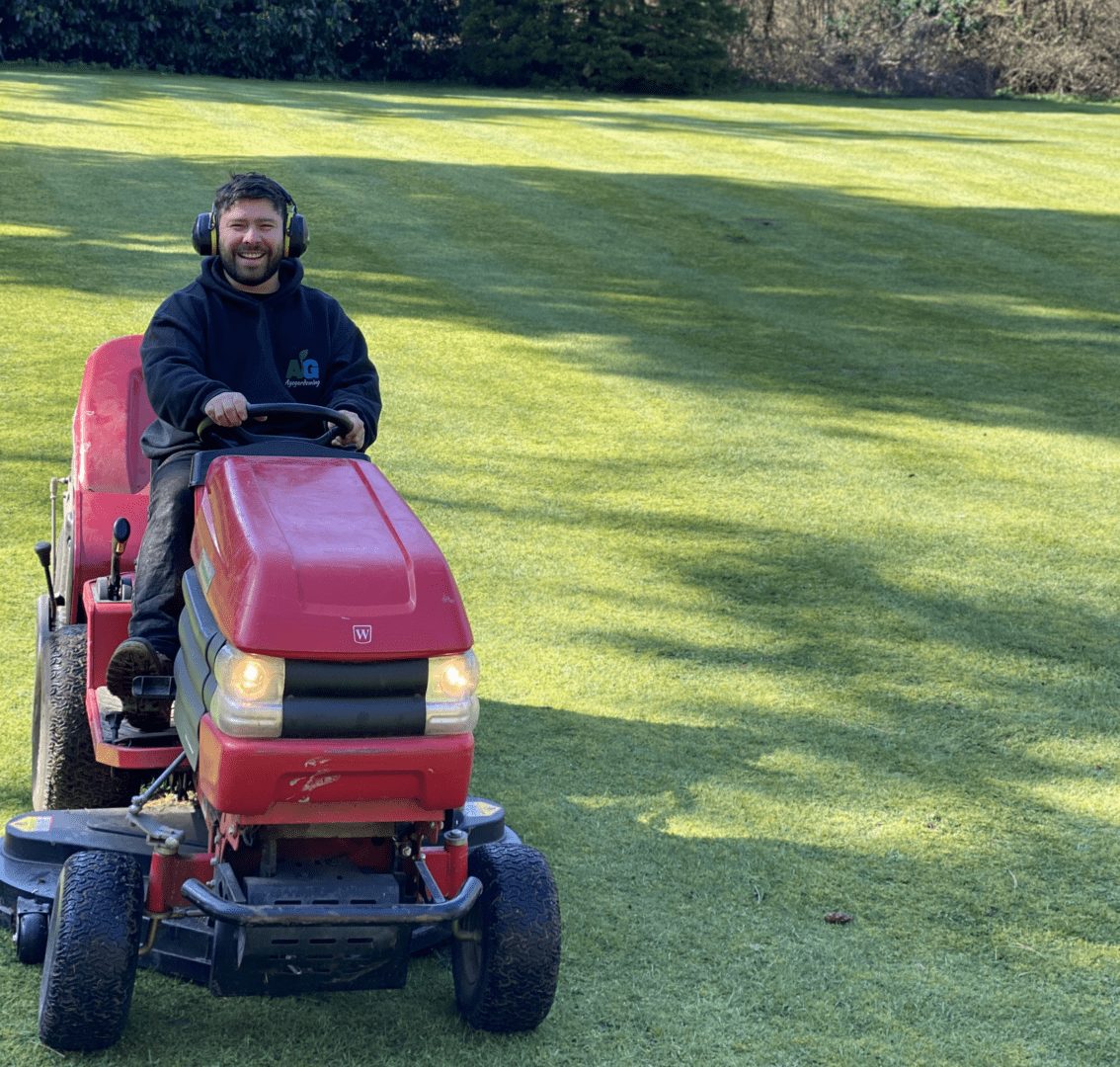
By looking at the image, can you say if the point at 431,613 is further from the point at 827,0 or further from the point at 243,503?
the point at 827,0

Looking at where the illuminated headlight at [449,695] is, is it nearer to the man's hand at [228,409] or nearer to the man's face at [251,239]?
the man's hand at [228,409]

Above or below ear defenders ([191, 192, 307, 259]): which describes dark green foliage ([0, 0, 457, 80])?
above

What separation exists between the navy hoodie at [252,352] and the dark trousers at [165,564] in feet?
0.59

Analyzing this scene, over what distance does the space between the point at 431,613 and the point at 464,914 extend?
616 millimetres

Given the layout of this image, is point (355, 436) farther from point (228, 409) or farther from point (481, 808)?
point (481, 808)

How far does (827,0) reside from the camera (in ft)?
99.1

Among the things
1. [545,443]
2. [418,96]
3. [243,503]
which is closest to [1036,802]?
[243,503]

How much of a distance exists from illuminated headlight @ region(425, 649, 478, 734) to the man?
0.87 m

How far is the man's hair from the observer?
14.4 ft

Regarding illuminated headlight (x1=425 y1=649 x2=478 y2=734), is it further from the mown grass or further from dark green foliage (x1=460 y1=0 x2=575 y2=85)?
dark green foliage (x1=460 y1=0 x2=575 y2=85)

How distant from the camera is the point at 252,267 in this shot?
4.42 meters

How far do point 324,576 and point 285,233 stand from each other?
130 cm

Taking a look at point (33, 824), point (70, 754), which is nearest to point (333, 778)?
point (33, 824)

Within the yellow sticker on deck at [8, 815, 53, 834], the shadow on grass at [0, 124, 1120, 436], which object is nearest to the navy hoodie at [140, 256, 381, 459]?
the yellow sticker on deck at [8, 815, 53, 834]
